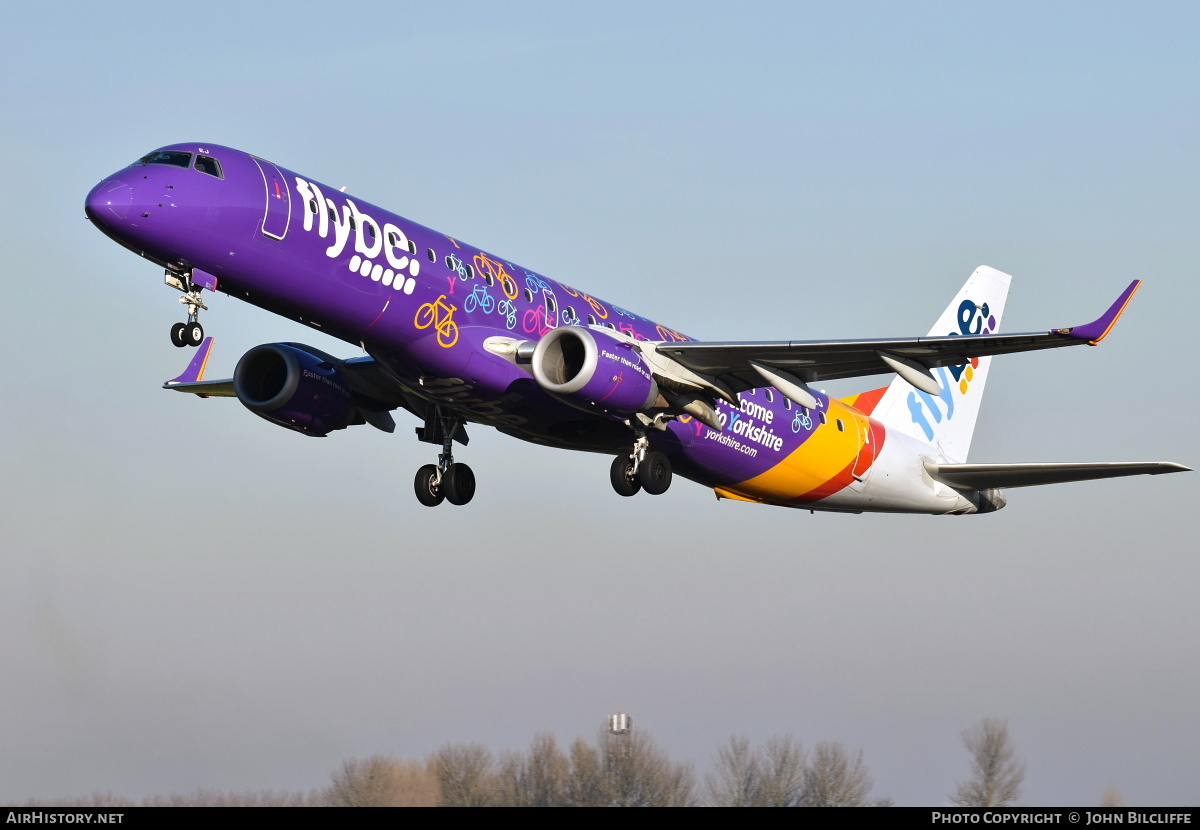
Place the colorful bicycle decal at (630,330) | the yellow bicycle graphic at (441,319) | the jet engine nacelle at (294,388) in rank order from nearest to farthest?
the yellow bicycle graphic at (441,319)
the colorful bicycle decal at (630,330)
the jet engine nacelle at (294,388)

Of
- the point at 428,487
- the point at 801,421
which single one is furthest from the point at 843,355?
the point at 428,487

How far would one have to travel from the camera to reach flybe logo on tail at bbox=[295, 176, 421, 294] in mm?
28109

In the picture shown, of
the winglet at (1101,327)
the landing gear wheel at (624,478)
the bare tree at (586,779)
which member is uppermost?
the winglet at (1101,327)

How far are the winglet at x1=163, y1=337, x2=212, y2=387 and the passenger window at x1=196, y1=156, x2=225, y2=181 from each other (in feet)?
34.3

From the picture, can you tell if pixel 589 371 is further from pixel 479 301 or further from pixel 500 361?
pixel 479 301

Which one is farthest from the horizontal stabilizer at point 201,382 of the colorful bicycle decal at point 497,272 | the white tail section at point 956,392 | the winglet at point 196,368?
the white tail section at point 956,392

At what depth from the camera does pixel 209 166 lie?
89.6 feet

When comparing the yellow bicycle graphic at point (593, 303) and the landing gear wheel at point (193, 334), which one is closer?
the landing gear wheel at point (193, 334)

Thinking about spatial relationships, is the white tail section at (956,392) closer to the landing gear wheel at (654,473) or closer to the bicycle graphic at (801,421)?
the bicycle graphic at (801,421)

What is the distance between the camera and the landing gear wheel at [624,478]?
31.9m

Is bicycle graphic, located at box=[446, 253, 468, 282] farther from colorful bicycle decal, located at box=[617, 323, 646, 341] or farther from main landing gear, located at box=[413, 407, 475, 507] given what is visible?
main landing gear, located at box=[413, 407, 475, 507]

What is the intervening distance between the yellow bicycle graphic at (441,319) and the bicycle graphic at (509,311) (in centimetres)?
112
